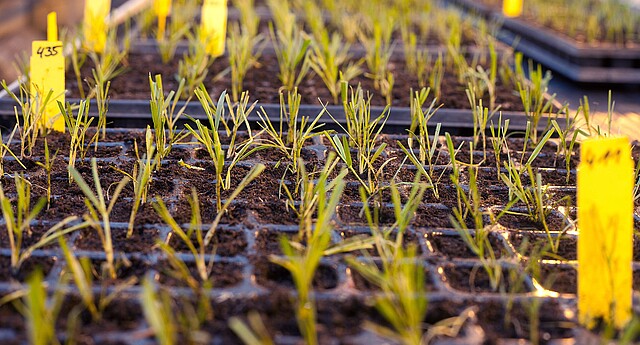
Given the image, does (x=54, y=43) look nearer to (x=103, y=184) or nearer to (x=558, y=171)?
(x=103, y=184)

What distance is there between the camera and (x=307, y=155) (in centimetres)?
173

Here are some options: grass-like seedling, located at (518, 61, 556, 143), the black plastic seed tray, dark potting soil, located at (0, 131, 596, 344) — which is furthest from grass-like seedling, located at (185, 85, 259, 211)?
the black plastic seed tray

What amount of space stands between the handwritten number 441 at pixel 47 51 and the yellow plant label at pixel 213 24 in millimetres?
662

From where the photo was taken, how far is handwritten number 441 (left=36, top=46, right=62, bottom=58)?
179 centimetres

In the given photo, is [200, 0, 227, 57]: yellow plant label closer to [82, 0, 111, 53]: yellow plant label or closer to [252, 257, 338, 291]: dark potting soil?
[82, 0, 111, 53]: yellow plant label

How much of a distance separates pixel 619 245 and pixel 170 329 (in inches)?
22.4

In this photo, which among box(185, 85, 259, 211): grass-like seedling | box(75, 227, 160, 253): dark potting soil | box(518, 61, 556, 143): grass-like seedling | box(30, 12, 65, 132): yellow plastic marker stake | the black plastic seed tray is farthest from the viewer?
the black plastic seed tray

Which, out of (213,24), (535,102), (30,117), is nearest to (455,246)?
(535,102)

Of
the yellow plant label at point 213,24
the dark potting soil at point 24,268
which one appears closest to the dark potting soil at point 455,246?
the dark potting soil at point 24,268

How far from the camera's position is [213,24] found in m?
2.46

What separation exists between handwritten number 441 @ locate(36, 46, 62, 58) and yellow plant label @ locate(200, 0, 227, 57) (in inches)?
26.0

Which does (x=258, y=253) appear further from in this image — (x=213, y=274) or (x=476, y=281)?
(x=476, y=281)

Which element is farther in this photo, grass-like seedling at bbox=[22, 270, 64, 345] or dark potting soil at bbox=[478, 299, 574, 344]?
dark potting soil at bbox=[478, 299, 574, 344]

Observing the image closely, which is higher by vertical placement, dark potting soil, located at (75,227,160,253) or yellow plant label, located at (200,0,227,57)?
yellow plant label, located at (200,0,227,57)
